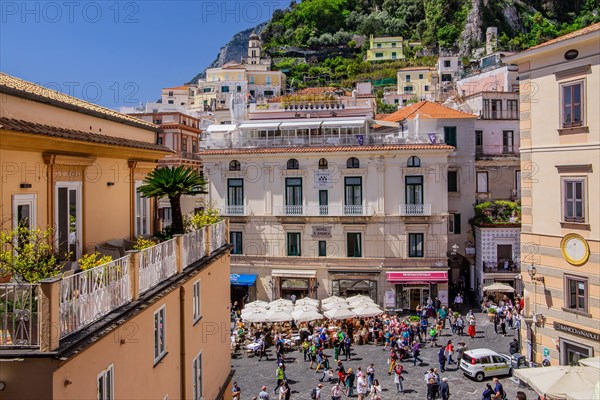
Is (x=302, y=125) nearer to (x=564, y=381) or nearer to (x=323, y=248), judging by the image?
(x=323, y=248)

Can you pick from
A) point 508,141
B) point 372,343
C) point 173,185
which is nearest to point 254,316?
point 372,343

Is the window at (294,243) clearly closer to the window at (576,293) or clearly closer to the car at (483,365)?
the car at (483,365)

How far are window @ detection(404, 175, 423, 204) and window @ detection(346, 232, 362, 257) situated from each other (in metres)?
4.19

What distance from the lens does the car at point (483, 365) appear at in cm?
2247

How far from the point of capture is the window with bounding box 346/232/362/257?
116ft

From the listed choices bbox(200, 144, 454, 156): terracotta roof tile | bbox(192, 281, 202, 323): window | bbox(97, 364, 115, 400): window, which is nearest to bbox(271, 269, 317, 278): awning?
bbox(200, 144, 454, 156): terracotta roof tile

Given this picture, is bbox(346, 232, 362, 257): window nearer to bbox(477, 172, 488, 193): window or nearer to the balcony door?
bbox(477, 172, 488, 193): window

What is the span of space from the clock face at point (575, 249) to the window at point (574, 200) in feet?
2.24

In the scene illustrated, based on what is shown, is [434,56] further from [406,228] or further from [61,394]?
[61,394]

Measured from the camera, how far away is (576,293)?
62.5 feet

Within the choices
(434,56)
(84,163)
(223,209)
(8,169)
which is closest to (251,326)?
(223,209)

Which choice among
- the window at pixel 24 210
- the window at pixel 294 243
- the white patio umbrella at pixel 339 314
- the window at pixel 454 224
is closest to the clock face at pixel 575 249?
the white patio umbrella at pixel 339 314

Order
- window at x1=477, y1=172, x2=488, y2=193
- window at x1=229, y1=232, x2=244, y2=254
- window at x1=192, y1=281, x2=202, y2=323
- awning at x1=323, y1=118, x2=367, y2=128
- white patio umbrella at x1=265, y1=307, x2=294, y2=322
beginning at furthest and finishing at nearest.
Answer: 1. window at x1=477, y1=172, x2=488, y2=193
2. window at x1=229, y1=232, x2=244, y2=254
3. awning at x1=323, y1=118, x2=367, y2=128
4. white patio umbrella at x1=265, y1=307, x2=294, y2=322
5. window at x1=192, y1=281, x2=202, y2=323

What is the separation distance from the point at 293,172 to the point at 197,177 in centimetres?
2202
